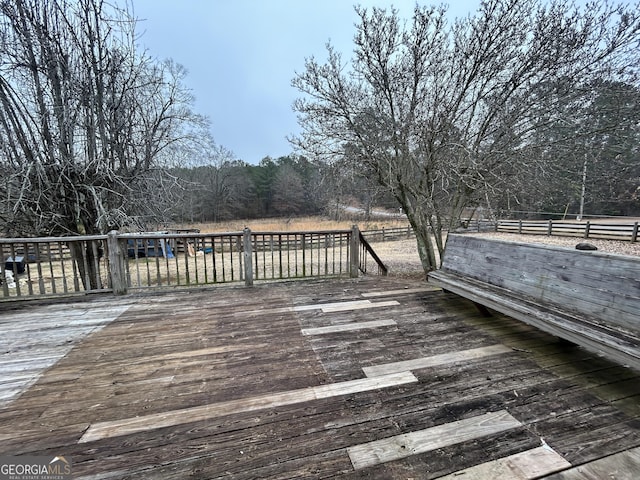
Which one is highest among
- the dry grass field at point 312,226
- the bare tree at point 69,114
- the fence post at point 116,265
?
the bare tree at point 69,114

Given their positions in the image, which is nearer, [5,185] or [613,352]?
[613,352]

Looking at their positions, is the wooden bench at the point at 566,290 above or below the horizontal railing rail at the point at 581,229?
above

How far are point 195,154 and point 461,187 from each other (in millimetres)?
5332

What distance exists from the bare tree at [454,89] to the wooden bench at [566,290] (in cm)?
195

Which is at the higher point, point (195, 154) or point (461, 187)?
point (195, 154)

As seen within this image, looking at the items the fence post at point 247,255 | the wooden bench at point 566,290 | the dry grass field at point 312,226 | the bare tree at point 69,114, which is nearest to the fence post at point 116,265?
the bare tree at point 69,114

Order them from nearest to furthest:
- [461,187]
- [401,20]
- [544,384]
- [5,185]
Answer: [544,384], [5,185], [401,20], [461,187]

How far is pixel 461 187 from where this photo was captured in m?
5.07

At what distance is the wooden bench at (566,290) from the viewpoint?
1702 mm

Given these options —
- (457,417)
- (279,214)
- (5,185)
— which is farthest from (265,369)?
(279,214)

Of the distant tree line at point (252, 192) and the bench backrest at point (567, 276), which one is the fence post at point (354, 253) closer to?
the bench backrest at point (567, 276)

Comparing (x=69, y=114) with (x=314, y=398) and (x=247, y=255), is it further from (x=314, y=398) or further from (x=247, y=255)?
(x=314, y=398)

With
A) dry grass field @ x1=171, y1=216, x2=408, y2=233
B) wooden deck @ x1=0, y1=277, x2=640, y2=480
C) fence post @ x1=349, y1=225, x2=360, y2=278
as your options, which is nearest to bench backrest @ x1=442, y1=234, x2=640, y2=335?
wooden deck @ x1=0, y1=277, x2=640, y2=480

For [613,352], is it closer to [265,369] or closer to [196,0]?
[265,369]
